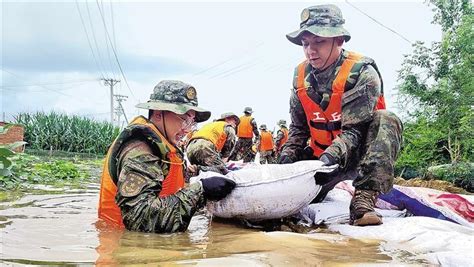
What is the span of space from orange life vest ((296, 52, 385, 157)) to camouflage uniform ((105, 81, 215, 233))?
1.11 meters

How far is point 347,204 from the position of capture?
135 inches

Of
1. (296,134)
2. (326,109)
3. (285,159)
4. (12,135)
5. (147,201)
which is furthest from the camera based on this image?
(12,135)

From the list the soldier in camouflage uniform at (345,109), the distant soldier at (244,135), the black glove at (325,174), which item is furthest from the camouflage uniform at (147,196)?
the distant soldier at (244,135)

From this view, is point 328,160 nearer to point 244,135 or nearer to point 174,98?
point 174,98

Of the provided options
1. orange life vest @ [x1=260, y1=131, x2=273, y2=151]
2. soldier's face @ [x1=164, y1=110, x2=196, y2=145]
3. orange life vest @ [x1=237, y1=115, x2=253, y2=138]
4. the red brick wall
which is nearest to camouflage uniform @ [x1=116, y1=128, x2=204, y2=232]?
soldier's face @ [x1=164, y1=110, x2=196, y2=145]

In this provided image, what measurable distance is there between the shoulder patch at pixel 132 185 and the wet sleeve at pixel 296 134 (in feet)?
5.14

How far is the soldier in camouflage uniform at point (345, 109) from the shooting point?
3.09m

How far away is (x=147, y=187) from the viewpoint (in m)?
2.64

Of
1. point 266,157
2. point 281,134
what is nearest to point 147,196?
point 281,134

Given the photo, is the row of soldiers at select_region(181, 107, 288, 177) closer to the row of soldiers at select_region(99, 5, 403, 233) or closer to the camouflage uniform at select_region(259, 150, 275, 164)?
the row of soldiers at select_region(99, 5, 403, 233)

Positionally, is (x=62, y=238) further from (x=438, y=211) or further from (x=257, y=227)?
(x=438, y=211)

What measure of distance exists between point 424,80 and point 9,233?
12.7 m

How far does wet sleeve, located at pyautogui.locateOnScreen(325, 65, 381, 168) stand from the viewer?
3.24 meters

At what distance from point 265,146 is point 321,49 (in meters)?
13.6
